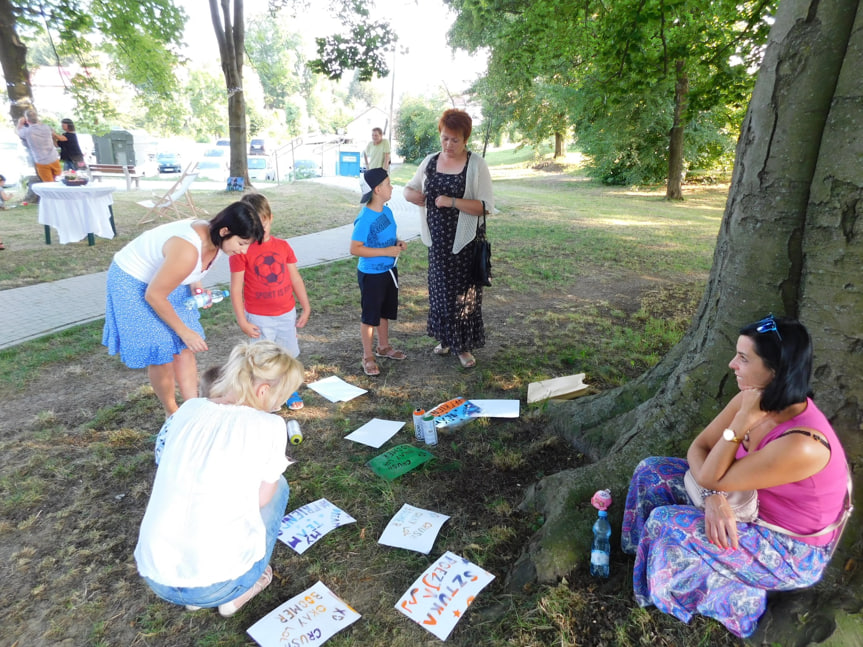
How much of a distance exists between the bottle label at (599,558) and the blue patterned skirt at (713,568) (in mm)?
170

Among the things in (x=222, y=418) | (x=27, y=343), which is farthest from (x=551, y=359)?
(x=27, y=343)

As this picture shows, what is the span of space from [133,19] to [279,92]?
6045 centimetres

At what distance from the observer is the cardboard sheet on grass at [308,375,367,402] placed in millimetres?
3844

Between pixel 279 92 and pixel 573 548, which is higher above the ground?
pixel 279 92

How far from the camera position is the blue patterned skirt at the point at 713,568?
68.0 inches

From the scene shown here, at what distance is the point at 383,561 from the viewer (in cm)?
237

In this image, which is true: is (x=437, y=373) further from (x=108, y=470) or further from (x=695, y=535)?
(x=695, y=535)

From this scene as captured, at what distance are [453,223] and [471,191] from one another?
281mm

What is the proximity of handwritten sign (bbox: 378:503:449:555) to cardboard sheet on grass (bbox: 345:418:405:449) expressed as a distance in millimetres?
652

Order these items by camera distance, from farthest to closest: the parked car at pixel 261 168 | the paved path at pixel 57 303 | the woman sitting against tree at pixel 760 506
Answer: the parked car at pixel 261 168
the paved path at pixel 57 303
the woman sitting against tree at pixel 760 506

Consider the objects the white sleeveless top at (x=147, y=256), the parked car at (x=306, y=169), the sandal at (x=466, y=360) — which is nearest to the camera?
the white sleeveless top at (x=147, y=256)

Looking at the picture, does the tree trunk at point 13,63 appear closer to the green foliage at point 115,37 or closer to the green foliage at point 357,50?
the green foliage at point 115,37

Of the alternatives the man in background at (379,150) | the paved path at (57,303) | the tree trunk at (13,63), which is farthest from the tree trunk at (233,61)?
the paved path at (57,303)

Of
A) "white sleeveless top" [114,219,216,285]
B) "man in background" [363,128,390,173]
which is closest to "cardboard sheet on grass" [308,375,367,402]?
"white sleeveless top" [114,219,216,285]
